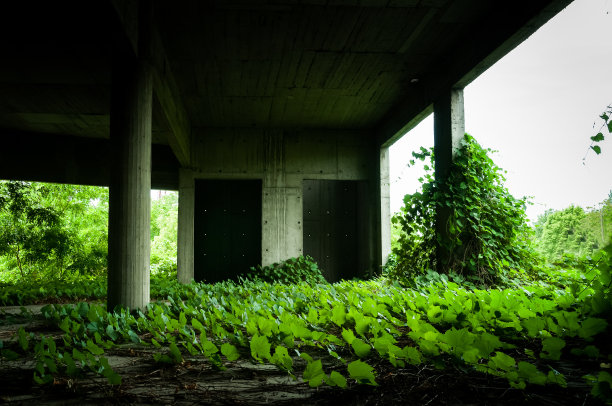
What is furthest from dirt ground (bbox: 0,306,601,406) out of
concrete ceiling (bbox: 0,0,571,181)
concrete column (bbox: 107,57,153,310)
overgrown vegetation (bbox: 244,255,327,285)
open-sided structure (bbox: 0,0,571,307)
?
overgrown vegetation (bbox: 244,255,327,285)

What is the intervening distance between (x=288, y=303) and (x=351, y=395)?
7.68 ft

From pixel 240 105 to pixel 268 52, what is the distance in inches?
89.3

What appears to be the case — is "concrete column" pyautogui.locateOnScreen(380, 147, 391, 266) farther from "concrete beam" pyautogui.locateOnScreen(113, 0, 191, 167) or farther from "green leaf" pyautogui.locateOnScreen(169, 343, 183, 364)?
"green leaf" pyautogui.locateOnScreen(169, 343, 183, 364)

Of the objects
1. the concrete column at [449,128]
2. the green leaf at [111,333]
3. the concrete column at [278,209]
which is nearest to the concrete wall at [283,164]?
the concrete column at [278,209]

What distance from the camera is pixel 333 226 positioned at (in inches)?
428

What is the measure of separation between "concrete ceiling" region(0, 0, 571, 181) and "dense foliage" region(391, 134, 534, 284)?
1358 mm

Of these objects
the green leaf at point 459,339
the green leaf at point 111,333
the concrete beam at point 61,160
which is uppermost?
the concrete beam at point 61,160

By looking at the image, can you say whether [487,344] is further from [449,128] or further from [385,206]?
[385,206]

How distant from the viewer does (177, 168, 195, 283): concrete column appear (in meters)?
8.55

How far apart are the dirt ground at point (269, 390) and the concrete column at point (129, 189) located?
1.72m

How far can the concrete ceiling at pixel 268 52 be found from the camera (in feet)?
12.9

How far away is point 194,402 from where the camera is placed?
1.58 meters

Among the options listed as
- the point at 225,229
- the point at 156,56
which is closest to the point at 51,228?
the point at 225,229

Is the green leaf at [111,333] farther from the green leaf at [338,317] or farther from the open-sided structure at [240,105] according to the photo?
the green leaf at [338,317]
